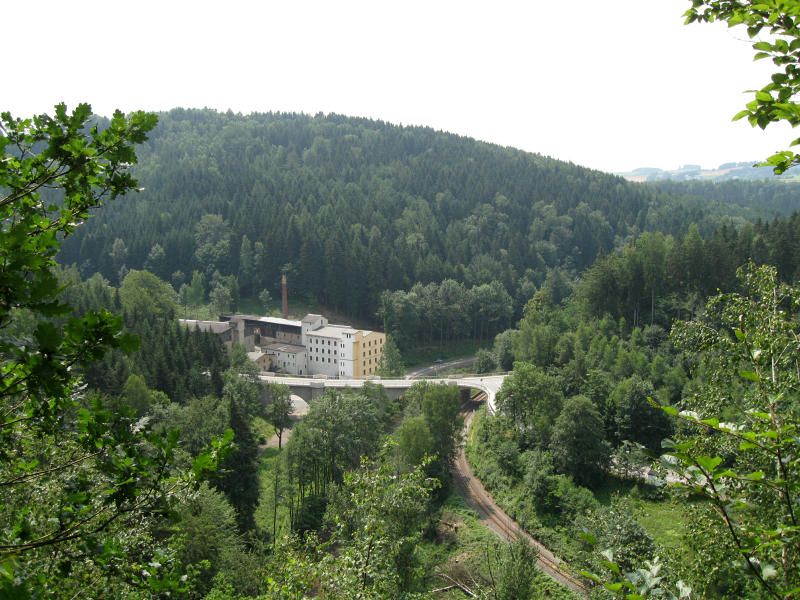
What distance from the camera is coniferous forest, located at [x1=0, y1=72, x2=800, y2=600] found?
3168 mm

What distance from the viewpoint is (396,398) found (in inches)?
1828

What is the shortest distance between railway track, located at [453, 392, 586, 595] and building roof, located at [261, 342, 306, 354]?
79.6ft

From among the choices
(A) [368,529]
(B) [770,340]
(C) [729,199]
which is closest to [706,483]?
(B) [770,340]

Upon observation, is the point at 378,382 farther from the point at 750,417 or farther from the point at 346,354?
the point at 750,417

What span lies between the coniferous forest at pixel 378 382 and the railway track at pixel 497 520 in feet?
2.50

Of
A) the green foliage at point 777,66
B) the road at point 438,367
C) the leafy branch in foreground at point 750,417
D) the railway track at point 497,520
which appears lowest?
the road at point 438,367

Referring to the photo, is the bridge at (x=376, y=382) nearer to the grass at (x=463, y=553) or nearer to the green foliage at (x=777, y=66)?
the grass at (x=463, y=553)

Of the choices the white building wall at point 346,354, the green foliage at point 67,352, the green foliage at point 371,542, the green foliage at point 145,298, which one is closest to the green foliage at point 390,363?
the white building wall at point 346,354

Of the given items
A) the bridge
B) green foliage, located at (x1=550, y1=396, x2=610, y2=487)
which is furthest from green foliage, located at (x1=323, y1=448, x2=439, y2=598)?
the bridge

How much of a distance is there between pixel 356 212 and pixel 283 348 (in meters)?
46.0

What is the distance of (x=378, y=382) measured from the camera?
154 ft

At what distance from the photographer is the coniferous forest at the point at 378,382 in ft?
10.4

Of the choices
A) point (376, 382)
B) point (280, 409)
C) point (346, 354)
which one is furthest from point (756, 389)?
point (346, 354)

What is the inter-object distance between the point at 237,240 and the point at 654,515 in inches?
2918
